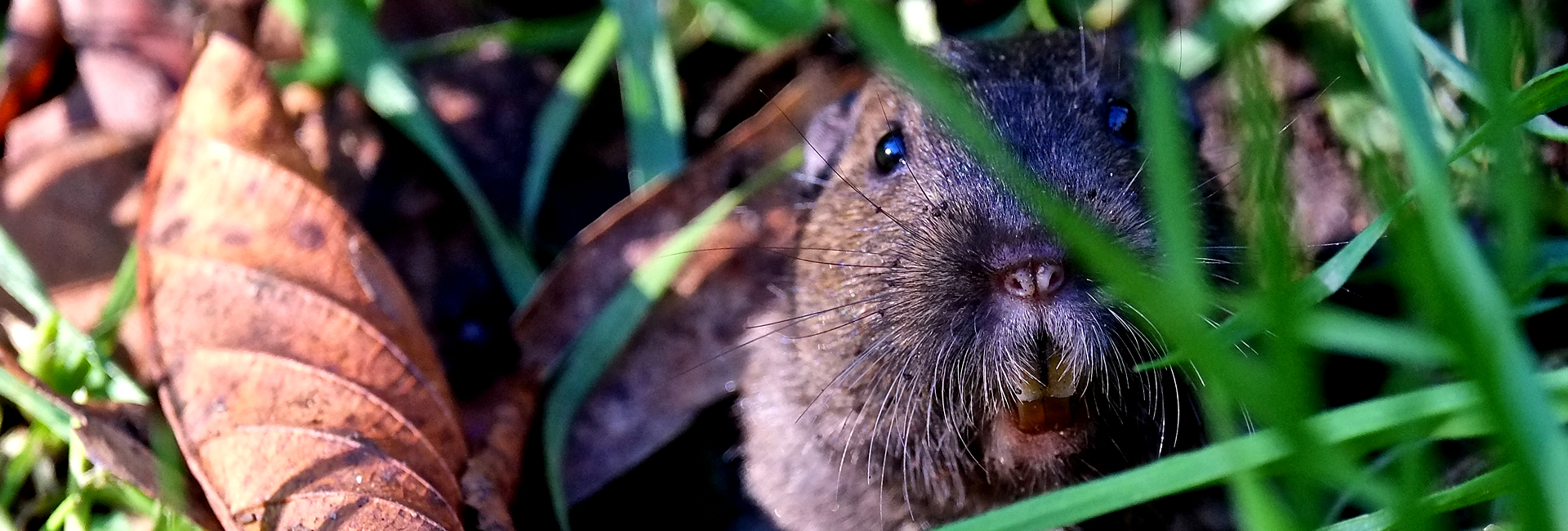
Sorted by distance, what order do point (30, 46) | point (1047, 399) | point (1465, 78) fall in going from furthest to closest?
point (30, 46), point (1465, 78), point (1047, 399)

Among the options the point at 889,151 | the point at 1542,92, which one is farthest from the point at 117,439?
the point at 1542,92

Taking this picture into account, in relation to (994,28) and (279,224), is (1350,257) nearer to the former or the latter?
(994,28)

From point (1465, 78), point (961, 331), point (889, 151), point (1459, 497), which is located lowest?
point (1459, 497)

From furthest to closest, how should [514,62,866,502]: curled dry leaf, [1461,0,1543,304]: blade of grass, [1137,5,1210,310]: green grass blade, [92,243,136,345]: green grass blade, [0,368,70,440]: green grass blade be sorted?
[514,62,866,502]: curled dry leaf
[92,243,136,345]: green grass blade
[0,368,70,440]: green grass blade
[1461,0,1543,304]: blade of grass
[1137,5,1210,310]: green grass blade

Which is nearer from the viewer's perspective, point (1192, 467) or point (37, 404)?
point (1192, 467)

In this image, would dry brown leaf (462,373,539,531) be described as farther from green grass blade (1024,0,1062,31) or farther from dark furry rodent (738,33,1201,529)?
green grass blade (1024,0,1062,31)

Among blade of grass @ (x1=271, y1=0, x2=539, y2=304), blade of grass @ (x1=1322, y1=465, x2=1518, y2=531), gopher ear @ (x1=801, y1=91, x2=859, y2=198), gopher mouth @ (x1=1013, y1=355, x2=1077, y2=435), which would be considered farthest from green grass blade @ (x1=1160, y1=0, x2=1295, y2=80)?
blade of grass @ (x1=271, y1=0, x2=539, y2=304)

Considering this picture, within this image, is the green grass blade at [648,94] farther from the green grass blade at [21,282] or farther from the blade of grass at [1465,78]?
the blade of grass at [1465,78]

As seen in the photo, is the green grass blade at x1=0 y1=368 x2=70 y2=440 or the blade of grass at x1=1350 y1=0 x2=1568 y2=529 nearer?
the blade of grass at x1=1350 y1=0 x2=1568 y2=529

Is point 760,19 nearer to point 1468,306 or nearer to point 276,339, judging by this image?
point 276,339
